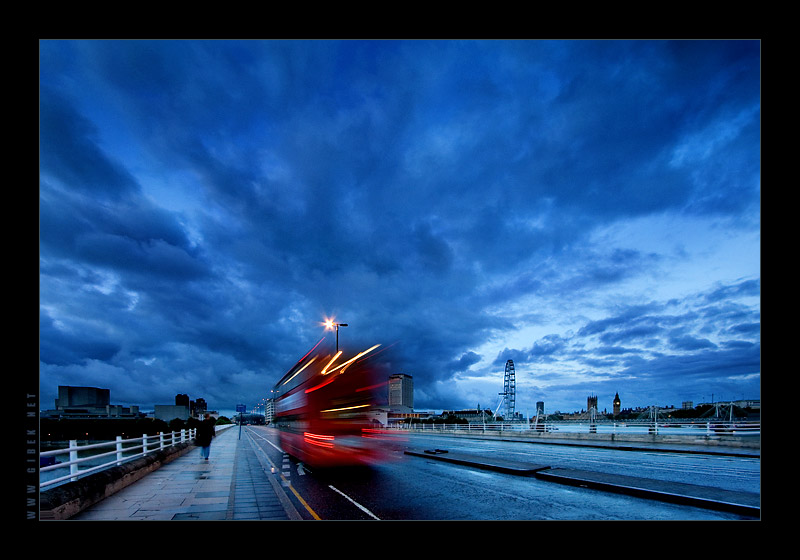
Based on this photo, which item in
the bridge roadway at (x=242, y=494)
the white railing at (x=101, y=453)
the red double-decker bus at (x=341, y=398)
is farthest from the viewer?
the red double-decker bus at (x=341, y=398)

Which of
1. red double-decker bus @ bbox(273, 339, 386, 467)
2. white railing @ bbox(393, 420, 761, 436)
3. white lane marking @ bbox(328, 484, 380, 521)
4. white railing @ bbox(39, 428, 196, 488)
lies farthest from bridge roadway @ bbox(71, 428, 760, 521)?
white railing @ bbox(393, 420, 761, 436)

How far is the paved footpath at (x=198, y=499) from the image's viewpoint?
8242 mm

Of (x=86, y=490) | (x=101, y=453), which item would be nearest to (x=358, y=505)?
(x=86, y=490)

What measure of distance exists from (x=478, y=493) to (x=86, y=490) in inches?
338

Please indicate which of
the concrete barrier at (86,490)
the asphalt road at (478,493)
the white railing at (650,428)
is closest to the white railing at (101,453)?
the concrete barrier at (86,490)

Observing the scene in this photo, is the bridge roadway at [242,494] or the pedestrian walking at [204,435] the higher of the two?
the bridge roadway at [242,494]

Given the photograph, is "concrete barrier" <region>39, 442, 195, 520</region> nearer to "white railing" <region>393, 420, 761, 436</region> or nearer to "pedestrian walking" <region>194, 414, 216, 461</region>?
"pedestrian walking" <region>194, 414, 216, 461</region>

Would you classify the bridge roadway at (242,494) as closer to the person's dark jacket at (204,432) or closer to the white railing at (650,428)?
the person's dark jacket at (204,432)

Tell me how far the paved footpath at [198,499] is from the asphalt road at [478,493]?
582 mm

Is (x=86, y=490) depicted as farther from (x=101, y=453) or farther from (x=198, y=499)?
(x=101, y=453)
